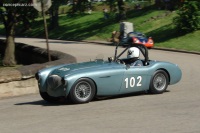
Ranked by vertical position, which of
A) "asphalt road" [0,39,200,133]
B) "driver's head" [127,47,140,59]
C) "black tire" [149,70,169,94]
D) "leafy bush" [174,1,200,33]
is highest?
"leafy bush" [174,1,200,33]

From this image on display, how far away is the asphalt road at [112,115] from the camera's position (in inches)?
286

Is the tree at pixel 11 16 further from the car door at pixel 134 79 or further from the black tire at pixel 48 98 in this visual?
the car door at pixel 134 79

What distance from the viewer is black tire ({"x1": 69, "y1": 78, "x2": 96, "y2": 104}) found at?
977cm

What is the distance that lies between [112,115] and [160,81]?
10.7 ft

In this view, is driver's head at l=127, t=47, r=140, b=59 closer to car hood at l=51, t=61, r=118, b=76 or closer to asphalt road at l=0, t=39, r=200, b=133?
car hood at l=51, t=61, r=118, b=76

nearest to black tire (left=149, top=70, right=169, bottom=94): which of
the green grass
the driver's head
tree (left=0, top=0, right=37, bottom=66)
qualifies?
the driver's head

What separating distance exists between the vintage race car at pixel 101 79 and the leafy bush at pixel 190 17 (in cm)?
2015

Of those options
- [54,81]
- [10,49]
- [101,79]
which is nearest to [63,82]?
[54,81]

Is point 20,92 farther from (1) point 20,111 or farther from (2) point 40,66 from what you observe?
(1) point 20,111

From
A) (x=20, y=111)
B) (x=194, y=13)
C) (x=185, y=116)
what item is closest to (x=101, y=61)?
(x=20, y=111)

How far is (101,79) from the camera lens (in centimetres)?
1010

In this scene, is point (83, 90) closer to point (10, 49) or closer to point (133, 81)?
point (133, 81)

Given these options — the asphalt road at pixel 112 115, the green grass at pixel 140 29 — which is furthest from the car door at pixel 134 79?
the green grass at pixel 140 29

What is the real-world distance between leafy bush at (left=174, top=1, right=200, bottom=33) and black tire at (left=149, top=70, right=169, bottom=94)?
2030cm
